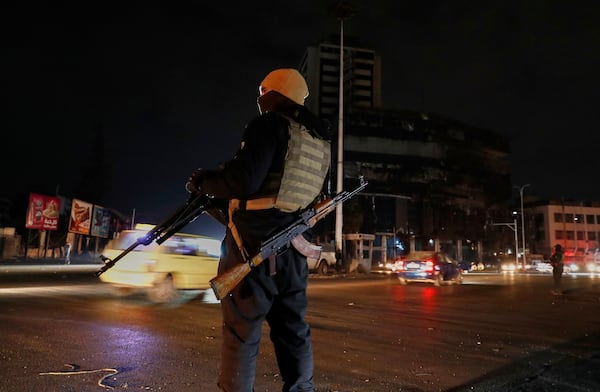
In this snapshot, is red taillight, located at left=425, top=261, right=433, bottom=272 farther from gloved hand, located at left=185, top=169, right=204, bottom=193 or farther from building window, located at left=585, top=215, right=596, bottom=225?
building window, located at left=585, top=215, right=596, bottom=225

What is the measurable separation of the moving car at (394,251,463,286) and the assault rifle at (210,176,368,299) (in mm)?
16032

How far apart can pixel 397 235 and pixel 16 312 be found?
209ft

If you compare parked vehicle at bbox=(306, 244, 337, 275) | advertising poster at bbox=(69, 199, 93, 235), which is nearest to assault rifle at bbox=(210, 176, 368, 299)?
parked vehicle at bbox=(306, 244, 337, 275)

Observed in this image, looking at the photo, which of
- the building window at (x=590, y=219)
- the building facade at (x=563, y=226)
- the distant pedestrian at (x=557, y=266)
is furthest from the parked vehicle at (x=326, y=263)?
the building window at (x=590, y=219)

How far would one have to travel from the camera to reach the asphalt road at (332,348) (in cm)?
409

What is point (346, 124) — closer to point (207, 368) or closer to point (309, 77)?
point (309, 77)

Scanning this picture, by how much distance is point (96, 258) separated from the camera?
42.6 metres

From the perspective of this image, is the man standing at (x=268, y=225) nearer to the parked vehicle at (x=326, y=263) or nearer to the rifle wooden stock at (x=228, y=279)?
the rifle wooden stock at (x=228, y=279)

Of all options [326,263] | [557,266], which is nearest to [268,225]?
[557,266]

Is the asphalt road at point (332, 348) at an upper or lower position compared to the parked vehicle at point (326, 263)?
lower

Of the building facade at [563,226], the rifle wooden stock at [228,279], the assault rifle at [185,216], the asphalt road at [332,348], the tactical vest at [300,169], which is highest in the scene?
the building facade at [563,226]

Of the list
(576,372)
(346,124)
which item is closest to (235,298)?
(576,372)

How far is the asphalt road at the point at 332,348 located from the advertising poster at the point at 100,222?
33.8 m

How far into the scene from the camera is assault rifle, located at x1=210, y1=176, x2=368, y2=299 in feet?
7.76
